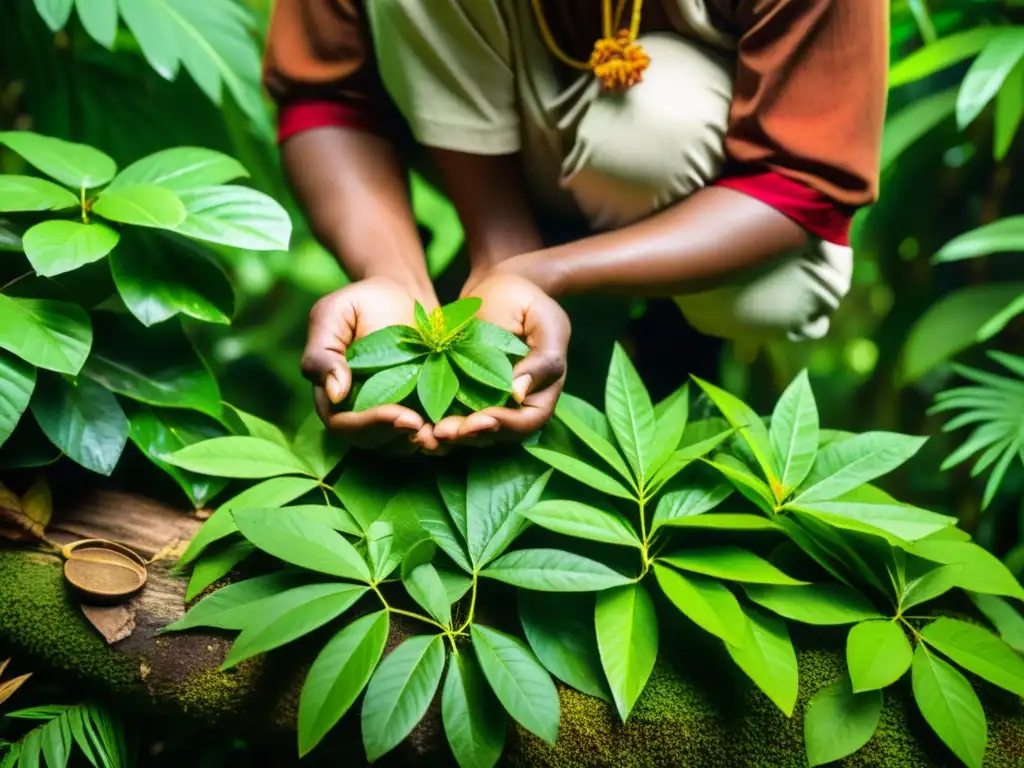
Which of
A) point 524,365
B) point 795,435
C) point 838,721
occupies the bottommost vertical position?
point 838,721

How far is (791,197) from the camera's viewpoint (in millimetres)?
856

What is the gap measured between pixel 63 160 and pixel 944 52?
3.67 feet

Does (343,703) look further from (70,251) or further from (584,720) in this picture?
(70,251)

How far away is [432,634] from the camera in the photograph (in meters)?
0.72

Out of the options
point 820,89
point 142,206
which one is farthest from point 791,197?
point 142,206

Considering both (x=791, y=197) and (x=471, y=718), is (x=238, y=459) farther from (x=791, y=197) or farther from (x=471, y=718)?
(x=791, y=197)

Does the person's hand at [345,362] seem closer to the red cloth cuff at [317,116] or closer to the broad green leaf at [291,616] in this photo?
the broad green leaf at [291,616]

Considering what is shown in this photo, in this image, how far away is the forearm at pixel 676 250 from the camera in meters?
0.87

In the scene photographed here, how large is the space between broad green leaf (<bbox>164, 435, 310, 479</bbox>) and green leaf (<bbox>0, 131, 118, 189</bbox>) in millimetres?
324

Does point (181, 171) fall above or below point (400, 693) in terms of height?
above

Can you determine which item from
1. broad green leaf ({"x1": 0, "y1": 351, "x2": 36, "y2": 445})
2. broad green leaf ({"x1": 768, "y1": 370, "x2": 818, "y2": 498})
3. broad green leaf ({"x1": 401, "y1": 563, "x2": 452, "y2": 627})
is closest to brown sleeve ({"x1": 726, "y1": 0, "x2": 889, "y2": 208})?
broad green leaf ({"x1": 768, "y1": 370, "x2": 818, "y2": 498})

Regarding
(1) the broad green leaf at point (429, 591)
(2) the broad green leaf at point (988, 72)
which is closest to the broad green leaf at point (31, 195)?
(1) the broad green leaf at point (429, 591)

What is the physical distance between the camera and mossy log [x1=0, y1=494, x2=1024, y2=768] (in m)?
0.71

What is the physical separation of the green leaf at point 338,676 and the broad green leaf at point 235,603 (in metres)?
0.07
